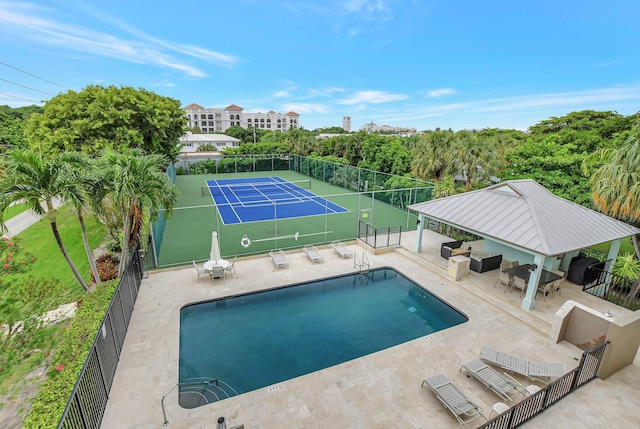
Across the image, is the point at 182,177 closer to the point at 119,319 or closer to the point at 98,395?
the point at 119,319

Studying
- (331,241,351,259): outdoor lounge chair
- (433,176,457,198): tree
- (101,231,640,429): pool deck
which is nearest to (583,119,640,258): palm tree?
(101,231,640,429): pool deck

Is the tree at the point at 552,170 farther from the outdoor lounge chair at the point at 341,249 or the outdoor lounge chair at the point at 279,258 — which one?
the outdoor lounge chair at the point at 279,258

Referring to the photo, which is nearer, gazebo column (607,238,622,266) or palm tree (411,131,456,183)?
gazebo column (607,238,622,266)

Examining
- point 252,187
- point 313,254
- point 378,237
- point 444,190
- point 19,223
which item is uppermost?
point 444,190

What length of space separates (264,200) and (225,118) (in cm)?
11787

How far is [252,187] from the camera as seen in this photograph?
3014cm

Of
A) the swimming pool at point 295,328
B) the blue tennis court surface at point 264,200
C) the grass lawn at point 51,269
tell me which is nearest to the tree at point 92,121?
the grass lawn at point 51,269

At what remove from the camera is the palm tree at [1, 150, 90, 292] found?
22.6 feet

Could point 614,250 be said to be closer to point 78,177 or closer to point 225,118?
Result: point 78,177

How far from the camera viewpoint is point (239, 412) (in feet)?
19.1

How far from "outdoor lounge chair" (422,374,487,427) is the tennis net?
2388 cm

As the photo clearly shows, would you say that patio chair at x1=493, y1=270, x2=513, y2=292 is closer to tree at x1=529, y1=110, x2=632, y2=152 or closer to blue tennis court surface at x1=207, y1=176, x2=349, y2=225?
blue tennis court surface at x1=207, y1=176, x2=349, y2=225

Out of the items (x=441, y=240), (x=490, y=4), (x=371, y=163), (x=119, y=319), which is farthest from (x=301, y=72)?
(x=119, y=319)

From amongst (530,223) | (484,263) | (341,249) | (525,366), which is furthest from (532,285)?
(341,249)
